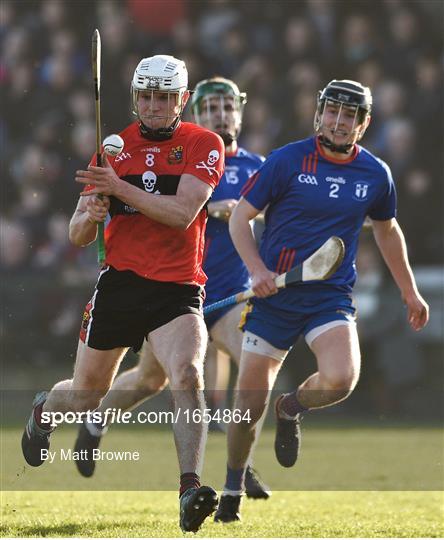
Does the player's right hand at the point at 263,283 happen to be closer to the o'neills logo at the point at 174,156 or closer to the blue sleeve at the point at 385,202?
the blue sleeve at the point at 385,202

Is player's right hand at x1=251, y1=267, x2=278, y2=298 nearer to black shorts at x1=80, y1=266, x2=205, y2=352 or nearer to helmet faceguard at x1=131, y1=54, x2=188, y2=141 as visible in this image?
black shorts at x1=80, y1=266, x2=205, y2=352

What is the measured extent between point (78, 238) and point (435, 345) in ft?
21.5

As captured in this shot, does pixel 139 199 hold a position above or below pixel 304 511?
above

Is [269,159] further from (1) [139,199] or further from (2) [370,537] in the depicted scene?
(2) [370,537]

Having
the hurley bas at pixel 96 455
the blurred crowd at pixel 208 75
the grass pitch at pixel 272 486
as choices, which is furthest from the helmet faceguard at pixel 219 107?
the blurred crowd at pixel 208 75

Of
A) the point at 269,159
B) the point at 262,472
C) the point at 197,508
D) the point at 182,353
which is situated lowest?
the point at 262,472

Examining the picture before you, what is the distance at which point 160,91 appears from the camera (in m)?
5.31

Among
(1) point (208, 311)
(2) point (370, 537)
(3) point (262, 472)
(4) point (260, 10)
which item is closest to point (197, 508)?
(2) point (370, 537)

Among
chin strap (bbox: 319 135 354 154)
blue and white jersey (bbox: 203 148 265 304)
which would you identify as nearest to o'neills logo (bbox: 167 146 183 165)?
chin strap (bbox: 319 135 354 154)

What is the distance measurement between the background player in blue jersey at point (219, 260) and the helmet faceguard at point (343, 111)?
3.38ft

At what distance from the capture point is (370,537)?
542cm

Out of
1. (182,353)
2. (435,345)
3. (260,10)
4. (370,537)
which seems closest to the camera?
(182,353)

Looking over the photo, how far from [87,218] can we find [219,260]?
6.39 feet

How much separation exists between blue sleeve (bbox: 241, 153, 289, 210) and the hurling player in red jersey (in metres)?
0.63
